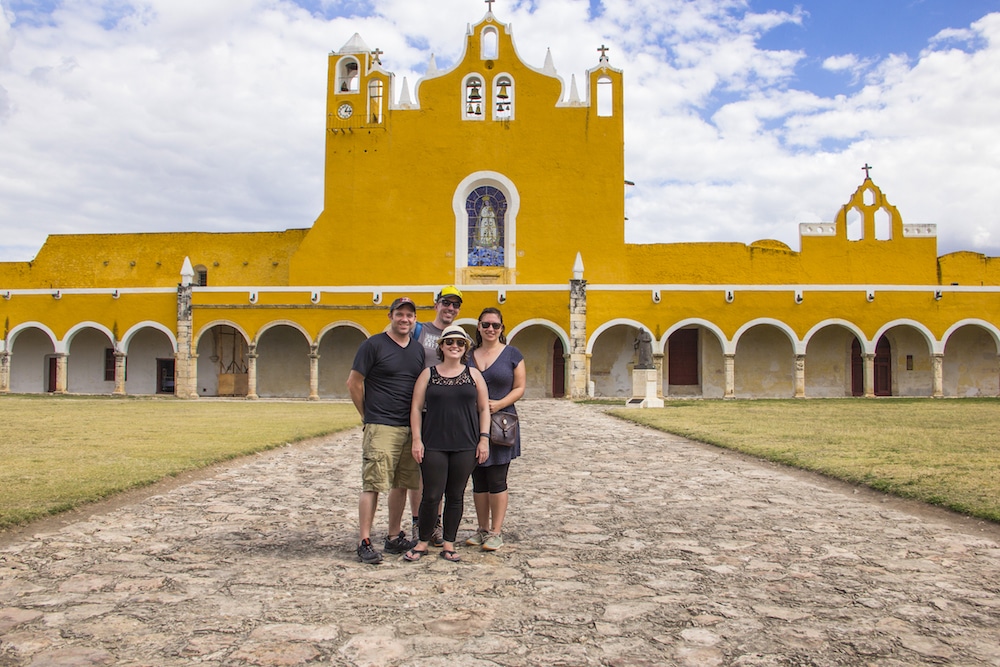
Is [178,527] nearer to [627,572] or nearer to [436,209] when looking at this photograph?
[627,572]

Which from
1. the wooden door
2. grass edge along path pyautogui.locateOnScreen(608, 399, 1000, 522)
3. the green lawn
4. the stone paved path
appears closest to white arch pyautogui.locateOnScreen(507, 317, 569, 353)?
the wooden door

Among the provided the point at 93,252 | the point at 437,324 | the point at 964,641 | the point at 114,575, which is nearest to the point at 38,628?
the point at 114,575

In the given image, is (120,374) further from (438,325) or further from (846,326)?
(438,325)

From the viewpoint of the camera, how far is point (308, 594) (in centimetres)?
375

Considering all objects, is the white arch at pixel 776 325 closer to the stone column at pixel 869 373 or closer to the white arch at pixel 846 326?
the white arch at pixel 846 326

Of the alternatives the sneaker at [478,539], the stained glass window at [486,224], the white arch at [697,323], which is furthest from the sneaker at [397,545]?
the stained glass window at [486,224]

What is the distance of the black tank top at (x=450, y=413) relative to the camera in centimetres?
439

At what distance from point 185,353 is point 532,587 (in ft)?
69.7

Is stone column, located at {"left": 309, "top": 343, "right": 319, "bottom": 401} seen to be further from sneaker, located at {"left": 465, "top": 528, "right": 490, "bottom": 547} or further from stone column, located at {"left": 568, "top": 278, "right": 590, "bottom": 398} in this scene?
sneaker, located at {"left": 465, "top": 528, "right": 490, "bottom": 547}

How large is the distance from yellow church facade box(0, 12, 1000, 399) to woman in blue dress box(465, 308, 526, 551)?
1721 centimetres

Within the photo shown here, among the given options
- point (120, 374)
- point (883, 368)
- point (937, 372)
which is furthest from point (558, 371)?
point (120, 374)

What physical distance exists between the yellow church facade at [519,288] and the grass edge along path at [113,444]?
6.99m

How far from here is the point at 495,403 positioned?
461 centimetres

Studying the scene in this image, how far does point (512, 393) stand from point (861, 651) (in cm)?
227
